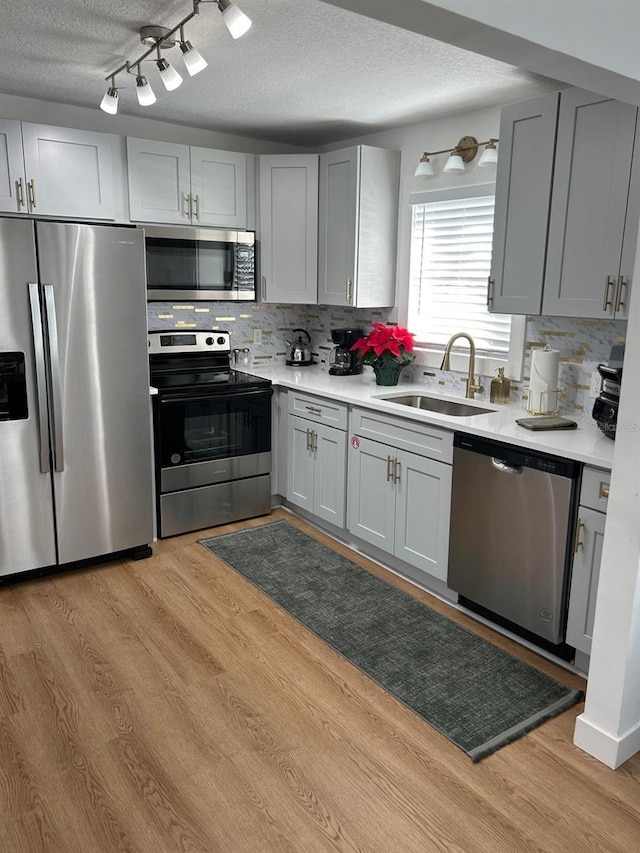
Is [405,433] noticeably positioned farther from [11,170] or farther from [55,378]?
[11,170]

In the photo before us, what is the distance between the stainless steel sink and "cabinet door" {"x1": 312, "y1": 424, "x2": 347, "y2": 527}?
39cm

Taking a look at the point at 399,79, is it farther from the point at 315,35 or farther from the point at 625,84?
the point at 625,84

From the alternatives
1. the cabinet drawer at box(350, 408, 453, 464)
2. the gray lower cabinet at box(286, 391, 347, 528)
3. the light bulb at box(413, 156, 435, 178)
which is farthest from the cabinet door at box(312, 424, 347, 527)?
the light bulb at box(413, 156, 435, 178)

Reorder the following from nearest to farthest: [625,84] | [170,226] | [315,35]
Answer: [625,84], [315,35], [170,226]

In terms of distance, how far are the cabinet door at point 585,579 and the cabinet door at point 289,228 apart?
98.1 inches

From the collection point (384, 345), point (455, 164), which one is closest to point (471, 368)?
point (384, 345)

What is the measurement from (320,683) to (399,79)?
106 inches

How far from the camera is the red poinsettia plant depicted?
3850 mm

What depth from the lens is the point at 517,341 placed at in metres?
3.46

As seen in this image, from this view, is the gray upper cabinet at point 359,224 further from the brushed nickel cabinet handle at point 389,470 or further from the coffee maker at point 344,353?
the brushed nickel cabinet handle at point 389,470

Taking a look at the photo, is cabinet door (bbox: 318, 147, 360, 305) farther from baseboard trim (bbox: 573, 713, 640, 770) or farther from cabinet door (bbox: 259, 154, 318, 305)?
baseboard trim (bbox: 573, 713, 640, 770)

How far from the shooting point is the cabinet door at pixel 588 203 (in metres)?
2.54


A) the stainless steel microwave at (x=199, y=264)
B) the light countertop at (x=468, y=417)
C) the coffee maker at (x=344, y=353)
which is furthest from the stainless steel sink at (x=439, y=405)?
the stainless steel microwave at (x=199, y=264)

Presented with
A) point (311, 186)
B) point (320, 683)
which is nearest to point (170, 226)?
point (311, 186)
